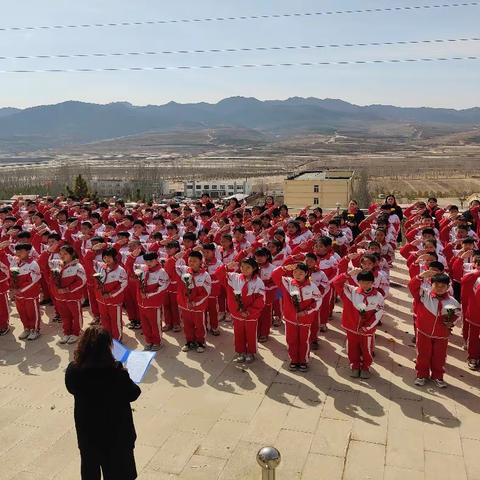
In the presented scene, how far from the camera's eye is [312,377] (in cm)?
649

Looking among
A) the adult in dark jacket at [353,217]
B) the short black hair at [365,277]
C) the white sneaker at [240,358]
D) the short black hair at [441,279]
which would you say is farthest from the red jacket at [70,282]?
the adult in dark jacket at [353,217]

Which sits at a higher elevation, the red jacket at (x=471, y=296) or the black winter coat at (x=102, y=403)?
the black winter coat at (x=102, y=403)

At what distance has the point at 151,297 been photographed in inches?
292

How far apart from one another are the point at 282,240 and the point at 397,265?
443 cm

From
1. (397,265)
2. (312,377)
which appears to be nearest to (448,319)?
(312,377)

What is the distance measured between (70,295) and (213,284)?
7.10 feet

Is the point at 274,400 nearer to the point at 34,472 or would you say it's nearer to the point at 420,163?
the point at 34,472

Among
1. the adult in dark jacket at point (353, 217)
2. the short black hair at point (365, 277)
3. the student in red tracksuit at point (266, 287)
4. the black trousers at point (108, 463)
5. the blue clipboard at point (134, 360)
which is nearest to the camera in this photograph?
the black trousers at point (108, 463)

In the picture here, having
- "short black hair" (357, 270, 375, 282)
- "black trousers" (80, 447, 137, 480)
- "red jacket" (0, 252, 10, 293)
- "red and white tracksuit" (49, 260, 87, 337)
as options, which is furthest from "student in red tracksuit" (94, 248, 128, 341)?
"black trousers" (80, 447, 137, 480)

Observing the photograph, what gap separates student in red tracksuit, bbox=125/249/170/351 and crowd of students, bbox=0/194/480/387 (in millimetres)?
15

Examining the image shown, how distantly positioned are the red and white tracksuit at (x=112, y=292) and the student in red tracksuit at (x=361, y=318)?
128 inches

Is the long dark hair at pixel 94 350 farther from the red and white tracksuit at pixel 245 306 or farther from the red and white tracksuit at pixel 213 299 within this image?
the red and white tracksuit at pixel 213 299

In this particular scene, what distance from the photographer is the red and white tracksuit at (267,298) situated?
762cm

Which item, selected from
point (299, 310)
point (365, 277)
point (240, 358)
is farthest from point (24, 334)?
point (365, 277)
